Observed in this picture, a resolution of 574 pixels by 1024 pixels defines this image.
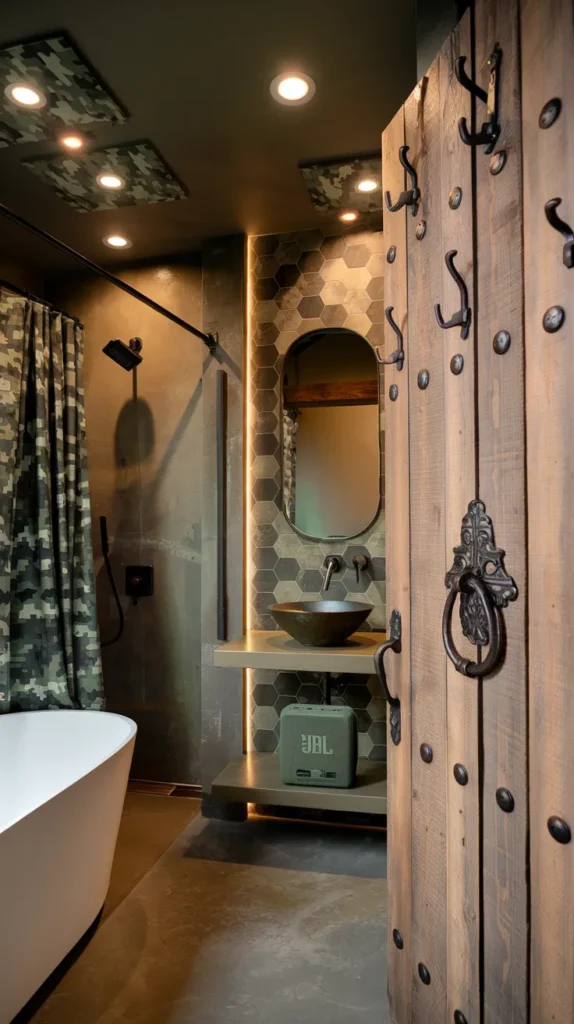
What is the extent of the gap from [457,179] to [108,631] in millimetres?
2827

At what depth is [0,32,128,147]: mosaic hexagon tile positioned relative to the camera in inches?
71.7

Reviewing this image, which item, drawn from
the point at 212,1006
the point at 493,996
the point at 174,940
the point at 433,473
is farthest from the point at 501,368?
the point at 174,940

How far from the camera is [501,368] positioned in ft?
3.62

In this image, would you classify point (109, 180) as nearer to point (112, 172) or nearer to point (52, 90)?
point (112, 172)

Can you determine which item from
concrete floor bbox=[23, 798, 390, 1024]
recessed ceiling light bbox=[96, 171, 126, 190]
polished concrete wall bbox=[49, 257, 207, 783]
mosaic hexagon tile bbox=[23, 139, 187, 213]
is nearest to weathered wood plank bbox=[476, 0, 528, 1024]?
concrete floor bbox=[23, 798, 390, 1024]

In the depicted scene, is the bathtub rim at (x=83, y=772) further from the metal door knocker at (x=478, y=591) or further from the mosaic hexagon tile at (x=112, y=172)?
the mosaic hexagon tile at (x=112, y=172)

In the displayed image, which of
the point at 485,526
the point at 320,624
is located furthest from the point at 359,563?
the point at 485,526

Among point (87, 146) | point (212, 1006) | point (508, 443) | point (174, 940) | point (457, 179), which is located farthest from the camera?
point (87, 146)

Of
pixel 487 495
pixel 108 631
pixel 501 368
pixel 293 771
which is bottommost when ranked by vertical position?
pixel 293 771

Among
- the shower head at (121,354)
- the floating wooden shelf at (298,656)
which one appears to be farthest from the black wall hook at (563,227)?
the shower head at (121,354)

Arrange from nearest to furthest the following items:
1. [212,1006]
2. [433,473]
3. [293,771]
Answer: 1. [433,473]
2. [212,1006]
3. [293,771]

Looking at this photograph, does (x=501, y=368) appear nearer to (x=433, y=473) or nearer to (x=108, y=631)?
(x=433, y=473)

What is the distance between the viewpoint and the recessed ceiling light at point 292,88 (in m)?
1.96

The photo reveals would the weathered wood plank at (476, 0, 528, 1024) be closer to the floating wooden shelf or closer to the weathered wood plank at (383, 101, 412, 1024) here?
the weathered wood plank at (383, 101, 412, 1024)
